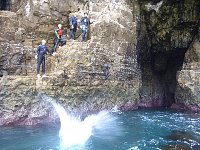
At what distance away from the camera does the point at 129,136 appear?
1862 cm

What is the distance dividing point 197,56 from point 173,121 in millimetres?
6637

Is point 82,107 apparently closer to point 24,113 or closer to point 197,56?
point 24,113

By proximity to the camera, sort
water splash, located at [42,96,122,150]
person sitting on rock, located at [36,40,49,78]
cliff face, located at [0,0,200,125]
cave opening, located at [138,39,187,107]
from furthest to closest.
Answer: cave opening, located at [138,39,187,107]
person sitting on rock, located at [36,40,49,78]
cliff face, located at [0,0,200,125]
water splash, located at [42,96,122,150]

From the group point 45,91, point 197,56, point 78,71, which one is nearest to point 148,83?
point 197,56

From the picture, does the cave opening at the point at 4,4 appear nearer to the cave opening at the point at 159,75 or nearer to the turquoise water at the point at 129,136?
the cave opening at the point at 159,75

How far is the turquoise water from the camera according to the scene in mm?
16598

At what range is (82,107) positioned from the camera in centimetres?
2255

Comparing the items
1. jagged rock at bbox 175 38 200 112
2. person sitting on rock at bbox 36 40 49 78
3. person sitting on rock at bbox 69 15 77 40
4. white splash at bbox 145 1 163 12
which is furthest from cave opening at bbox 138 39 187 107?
person sitting on rock at bbox 36 40 49 78

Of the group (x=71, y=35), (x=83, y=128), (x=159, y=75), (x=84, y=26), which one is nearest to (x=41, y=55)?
(x=71, y=35)

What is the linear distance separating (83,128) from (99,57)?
5.70 m

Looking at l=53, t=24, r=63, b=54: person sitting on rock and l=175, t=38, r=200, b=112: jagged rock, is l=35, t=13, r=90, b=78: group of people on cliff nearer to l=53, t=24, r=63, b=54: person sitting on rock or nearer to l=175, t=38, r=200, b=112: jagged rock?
l=53, t=24, r=63, b=54: person sitting on rock

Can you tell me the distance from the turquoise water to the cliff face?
6.43 feet

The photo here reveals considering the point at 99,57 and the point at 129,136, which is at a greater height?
the point at 99,57

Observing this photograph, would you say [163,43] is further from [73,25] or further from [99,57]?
[73,25]
